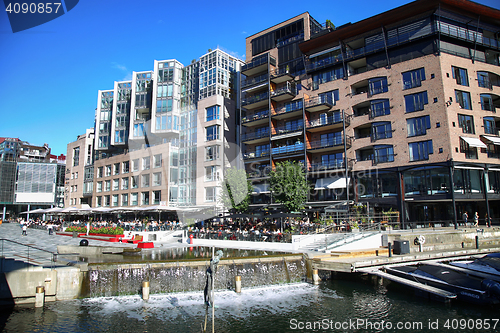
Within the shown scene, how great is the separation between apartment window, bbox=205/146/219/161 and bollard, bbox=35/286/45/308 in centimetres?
3356

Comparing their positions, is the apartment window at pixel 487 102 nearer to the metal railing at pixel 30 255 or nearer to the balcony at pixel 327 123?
the balcony at pixel 327 123

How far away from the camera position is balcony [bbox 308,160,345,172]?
35719 millimetres

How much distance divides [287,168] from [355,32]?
1835 cm

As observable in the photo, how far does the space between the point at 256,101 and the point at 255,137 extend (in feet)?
16.5

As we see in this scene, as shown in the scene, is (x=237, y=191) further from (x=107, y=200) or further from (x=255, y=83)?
(x=107, y=200)

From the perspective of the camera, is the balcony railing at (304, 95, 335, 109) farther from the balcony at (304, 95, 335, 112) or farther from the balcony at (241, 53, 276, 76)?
the balcony at (241, 53, 276, 76)

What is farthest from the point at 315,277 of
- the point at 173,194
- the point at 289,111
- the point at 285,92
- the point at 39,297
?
the point at 173,194

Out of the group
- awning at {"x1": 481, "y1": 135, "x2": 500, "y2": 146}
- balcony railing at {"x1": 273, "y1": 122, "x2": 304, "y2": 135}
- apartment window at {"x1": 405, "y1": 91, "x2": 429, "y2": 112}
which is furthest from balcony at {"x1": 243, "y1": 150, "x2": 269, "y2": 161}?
awning at {"x1": 481, "y1": 135, "x2": 500, "y2": 146}

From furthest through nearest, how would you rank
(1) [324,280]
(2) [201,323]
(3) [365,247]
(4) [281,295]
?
(3) [365,247] → (1) [324,280] → (4) [281,295] → (2) [201,323]

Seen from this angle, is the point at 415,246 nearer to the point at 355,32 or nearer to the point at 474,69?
the point at 474,69

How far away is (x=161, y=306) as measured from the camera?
13562 millimetres

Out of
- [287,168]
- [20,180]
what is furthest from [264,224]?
[20,180]

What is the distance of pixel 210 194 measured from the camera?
152 ft

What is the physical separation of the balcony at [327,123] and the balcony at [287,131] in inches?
48.3
